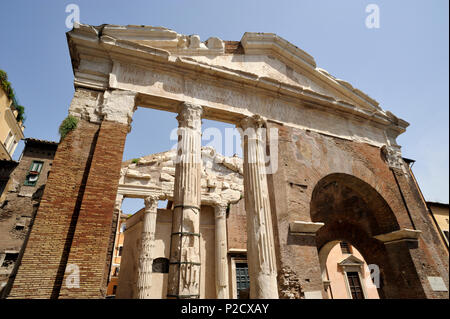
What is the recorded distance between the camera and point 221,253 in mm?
11734

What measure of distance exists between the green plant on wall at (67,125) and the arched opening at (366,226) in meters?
6.29

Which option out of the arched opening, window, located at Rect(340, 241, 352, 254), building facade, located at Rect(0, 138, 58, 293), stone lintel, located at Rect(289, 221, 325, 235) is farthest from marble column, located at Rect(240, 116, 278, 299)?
building facade, located at Rect(0, 138, 58, 293)

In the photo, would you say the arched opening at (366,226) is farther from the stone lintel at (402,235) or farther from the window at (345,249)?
the window at (345,249)

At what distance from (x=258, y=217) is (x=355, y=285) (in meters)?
12.6

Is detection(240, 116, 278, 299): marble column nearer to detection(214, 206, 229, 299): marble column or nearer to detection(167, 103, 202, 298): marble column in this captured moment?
detection(167, 103, 202, 298): marble column

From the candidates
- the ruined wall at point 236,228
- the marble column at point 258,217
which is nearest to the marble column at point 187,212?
the marble column at point 258,217

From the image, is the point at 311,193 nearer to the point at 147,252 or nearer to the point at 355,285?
the point at 147,252

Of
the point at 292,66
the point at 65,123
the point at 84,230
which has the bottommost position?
the point at 84,230

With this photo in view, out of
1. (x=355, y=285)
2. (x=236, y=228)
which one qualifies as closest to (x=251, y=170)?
(x=236, y=228)

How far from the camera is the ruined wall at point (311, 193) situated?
→ 578 cm
